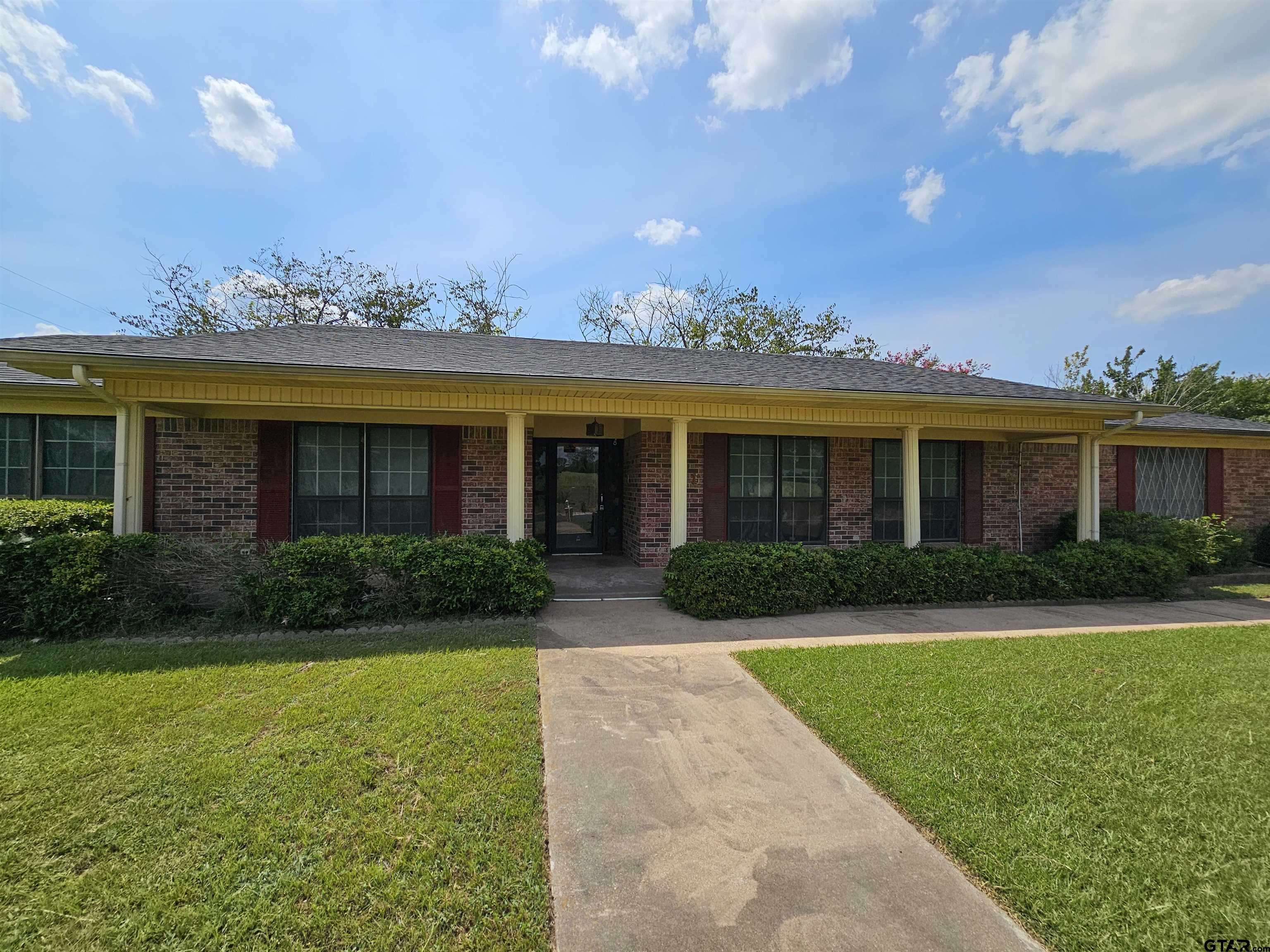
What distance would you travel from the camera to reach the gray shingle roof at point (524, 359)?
5.95 metres

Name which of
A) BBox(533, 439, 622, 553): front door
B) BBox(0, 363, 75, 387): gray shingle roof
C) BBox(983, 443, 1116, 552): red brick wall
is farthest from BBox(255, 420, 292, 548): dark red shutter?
BBox(983, 443, 1116, 552): red brick wall

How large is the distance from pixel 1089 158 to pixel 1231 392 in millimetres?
24054

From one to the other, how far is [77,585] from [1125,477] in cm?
1567

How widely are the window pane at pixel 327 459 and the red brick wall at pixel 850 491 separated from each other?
302 inches

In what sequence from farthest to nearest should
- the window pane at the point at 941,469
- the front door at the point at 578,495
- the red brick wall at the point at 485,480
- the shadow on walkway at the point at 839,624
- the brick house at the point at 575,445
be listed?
the window pane at the point at 941,469
the front door at the point at 578,495
the red brick wall at the point at 485,480
the brick house at the point at 575,445
the shadow on walkway at the point at 839,624

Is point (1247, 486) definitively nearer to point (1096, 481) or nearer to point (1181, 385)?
point (1096, 481)

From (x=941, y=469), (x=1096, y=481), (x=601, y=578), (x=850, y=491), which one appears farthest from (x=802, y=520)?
(x=1096, y=481)

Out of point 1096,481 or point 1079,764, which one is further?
point 1096,481

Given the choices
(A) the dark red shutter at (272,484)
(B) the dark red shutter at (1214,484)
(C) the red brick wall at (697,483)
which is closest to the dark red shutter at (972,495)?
(C) the red brick wall at (697,483)

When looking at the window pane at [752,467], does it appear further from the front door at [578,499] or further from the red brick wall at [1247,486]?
the red brick wall at [1247,486]

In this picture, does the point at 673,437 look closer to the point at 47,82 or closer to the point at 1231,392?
the point at 47,82

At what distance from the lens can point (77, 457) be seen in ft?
24.5

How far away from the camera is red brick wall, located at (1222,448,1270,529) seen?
35.3 feet

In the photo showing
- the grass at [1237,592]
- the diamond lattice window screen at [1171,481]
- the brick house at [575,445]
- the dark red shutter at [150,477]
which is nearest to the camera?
the brick house at [575,445]
